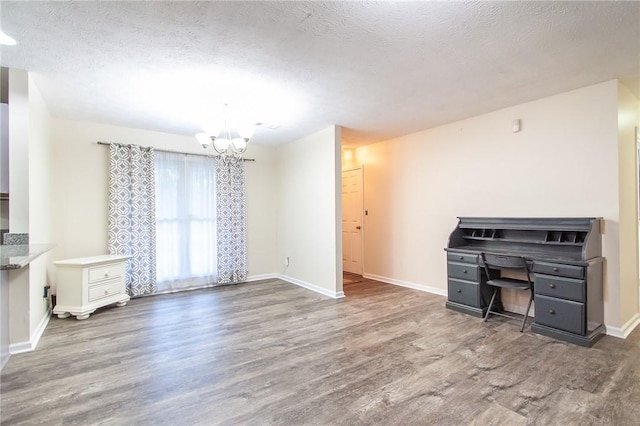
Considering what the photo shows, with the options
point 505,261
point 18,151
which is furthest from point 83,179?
point 505,261

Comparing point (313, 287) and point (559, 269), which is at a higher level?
point (559, 269)

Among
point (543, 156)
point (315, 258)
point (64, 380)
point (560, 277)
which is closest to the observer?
point (64, 380)

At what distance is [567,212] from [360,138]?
9.94 feet

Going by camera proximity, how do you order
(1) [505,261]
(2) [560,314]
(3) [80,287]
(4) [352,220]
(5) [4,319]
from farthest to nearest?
(4) [352,220], (3) [80,287], (1) [505,261], (2) [560,314], (5) [4,319]

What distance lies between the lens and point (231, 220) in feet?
17.7

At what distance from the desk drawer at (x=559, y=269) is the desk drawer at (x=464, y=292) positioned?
2.25 ft

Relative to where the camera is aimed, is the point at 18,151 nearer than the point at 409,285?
Yes

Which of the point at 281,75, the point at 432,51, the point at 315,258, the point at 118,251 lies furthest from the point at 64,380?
the point at 432,51

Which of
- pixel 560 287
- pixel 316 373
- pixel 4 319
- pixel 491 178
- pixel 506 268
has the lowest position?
pixel 316 373

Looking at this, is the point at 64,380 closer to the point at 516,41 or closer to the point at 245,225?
the point at 245,225

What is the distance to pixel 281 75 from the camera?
9.34 feet

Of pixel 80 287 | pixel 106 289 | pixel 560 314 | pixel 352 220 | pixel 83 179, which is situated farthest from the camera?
pixel 352 220

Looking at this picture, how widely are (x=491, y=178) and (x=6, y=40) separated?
15.9 feet

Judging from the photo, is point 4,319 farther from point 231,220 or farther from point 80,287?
point 231,220
